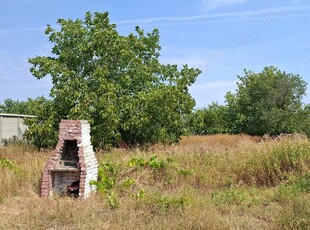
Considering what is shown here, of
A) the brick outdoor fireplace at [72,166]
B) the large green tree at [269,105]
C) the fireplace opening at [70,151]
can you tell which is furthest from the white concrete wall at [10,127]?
the large green tree at [269,105]

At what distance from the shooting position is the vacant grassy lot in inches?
249

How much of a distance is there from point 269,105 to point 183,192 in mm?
22005

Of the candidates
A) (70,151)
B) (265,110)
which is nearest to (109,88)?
(70,151)

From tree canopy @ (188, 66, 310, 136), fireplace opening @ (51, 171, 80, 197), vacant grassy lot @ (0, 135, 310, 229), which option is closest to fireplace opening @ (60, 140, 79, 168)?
fireplace opening @ (51, 171, 80, 197)

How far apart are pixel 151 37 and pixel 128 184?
34.0ft

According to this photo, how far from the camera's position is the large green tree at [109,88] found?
14719mm

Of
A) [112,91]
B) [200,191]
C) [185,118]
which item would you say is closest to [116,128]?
[112,91]

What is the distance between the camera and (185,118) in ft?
56.2

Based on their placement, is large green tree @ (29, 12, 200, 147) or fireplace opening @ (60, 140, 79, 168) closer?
fireplace opening @ (60, 140, 79, 168)

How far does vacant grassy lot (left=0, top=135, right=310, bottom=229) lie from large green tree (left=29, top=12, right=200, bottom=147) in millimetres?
2829

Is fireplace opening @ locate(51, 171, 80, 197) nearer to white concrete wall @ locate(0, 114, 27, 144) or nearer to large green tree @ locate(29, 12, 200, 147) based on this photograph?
large green tree @ locate(29, 12, 200, 147)

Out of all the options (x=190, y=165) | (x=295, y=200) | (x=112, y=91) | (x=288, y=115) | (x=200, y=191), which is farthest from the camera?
(x=288, y=115)

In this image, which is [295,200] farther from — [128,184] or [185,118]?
[185,118]

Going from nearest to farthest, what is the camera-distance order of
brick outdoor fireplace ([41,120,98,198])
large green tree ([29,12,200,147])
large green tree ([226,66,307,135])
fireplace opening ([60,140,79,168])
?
brick outdoor fireplace ([41,120,98,198]) → fireplace opening ([60,140,79,168]) → large green tree ([29,12,200,147]) → large green tree ([226,66,307,135])
